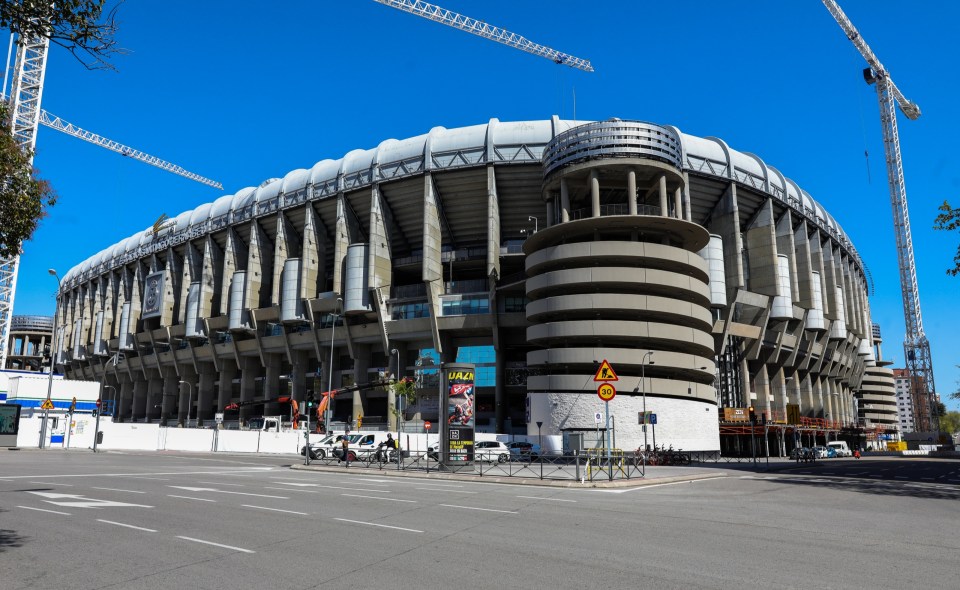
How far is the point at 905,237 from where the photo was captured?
146750mm

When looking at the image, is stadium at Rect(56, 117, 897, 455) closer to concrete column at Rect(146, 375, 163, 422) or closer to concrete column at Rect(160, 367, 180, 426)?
concrete column at Rect(160, 367, 180, 426)

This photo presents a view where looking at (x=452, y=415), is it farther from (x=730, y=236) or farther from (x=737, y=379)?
(x=737, y=379)

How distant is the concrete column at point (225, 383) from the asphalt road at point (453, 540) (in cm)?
8009

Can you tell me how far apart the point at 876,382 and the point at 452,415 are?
172m

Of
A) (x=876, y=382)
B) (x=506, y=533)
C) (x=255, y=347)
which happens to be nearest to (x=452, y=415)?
(x=506, y=533)

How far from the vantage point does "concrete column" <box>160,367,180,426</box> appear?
106 meters

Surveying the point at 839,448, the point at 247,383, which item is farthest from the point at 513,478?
the point at 839,448

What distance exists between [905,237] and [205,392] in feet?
496

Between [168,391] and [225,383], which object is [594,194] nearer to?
[225,383]

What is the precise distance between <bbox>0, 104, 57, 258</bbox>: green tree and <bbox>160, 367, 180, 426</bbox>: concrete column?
104 meters

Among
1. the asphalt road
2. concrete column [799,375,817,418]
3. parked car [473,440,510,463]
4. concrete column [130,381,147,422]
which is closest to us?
the asphalt road

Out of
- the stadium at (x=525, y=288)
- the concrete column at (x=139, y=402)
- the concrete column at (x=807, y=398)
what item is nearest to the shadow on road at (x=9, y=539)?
the stadium at (x=525, y=288)

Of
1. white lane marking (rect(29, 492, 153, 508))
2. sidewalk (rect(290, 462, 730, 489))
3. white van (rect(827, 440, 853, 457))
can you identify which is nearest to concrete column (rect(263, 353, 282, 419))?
sidewalk (rect(290, 462, 730, 489))

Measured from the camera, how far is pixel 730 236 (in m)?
77.9
